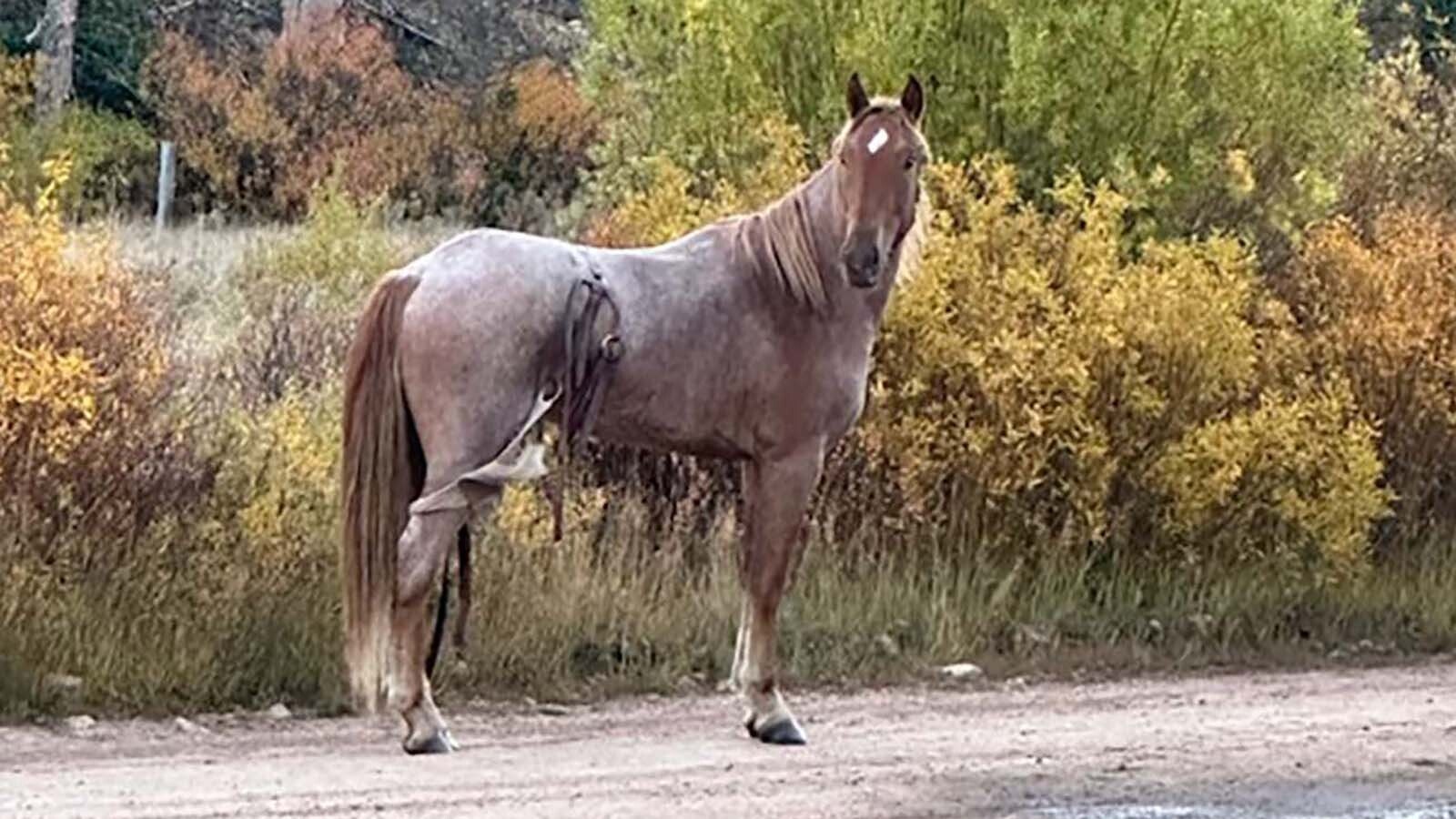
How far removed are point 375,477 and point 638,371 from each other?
3.22 feet

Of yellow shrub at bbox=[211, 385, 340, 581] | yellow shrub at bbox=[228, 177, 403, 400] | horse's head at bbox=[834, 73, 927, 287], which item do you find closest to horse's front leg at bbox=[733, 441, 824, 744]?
horse's head at bbox=[834, 73, 927, 287]

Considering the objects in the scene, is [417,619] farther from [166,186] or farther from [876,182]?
[166,186]

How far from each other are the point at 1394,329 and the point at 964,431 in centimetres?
246

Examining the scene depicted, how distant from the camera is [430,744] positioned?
8867 millimetres

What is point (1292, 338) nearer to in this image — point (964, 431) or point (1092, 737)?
point (964, 431)

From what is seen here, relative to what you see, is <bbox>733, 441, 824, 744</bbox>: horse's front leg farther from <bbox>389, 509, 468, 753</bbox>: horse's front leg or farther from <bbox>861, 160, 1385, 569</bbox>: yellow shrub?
<bbox>861, 160, 1385, 569</bbox>: yellow shrub

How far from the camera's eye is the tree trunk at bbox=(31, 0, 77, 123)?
26078mm

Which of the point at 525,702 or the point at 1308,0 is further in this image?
the point at 1308,0

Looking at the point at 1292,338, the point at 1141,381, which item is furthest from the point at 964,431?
the point at 1292,338

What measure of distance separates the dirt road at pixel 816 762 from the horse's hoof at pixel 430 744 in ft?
0.20

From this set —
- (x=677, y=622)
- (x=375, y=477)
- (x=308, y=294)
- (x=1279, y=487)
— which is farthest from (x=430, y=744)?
(x=308, y=294)

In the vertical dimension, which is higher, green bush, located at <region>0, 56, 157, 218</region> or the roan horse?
green bush, located at <region>0, 56, 157, 218</region>

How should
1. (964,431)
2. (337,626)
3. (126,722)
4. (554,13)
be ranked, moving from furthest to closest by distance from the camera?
(554,13) < (964,431) < (337,626) < (126,722)

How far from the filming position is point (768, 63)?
14.4 meters
